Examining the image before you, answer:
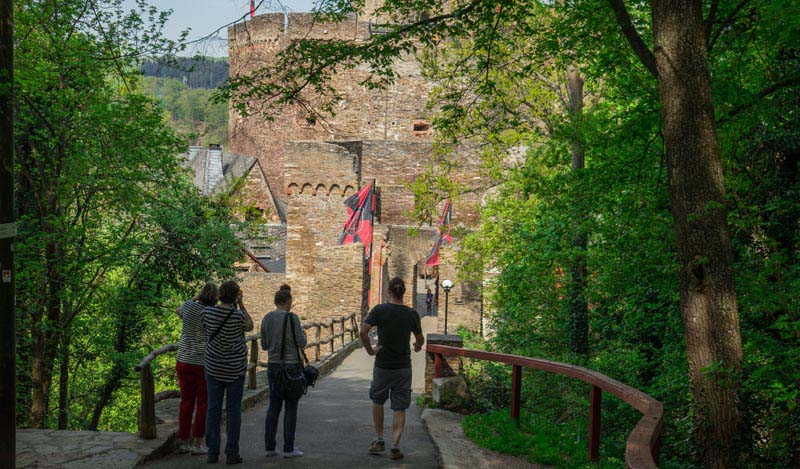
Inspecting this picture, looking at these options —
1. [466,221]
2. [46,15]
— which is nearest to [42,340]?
[46,15]

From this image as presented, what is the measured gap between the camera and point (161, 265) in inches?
647

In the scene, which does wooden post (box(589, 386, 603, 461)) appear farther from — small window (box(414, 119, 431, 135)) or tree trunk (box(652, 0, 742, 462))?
small window (box(414, 119, 431, 135))

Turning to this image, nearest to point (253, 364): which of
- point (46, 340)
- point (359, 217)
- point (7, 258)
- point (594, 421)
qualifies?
point (7, 258)

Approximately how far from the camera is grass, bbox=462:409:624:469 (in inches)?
263

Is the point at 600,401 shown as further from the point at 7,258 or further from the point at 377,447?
the point at 7,258

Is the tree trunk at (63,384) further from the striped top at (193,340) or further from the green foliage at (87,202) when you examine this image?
the striped top at (193,340)

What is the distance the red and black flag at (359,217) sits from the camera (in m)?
26.3

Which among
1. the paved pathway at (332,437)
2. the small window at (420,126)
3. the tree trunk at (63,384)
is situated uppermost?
the small window at (420,126)

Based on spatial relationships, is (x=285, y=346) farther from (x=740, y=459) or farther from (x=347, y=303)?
(x=347, y=303)

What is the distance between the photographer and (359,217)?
26.6 meters

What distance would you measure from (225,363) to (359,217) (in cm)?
2021

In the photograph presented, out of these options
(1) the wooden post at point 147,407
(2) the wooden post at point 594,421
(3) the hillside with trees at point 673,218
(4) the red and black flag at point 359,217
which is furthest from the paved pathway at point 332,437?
(4) the red and black flag at point 359,217

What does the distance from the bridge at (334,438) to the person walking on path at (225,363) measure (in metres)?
0.29

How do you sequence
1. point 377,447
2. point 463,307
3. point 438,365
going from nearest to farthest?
point 377,447
point 438,365
point 463,307
